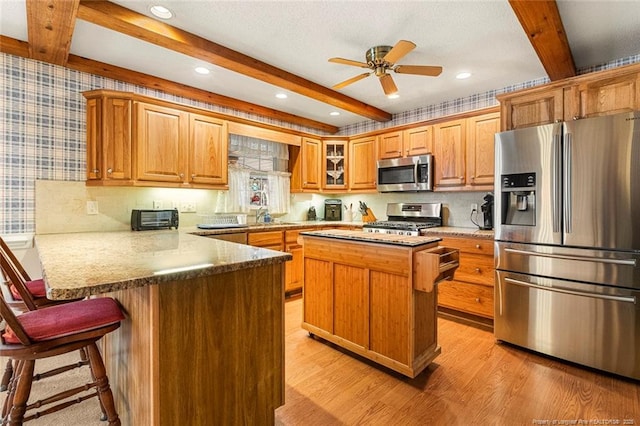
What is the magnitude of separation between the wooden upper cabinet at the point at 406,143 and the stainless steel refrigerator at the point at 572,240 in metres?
1.19

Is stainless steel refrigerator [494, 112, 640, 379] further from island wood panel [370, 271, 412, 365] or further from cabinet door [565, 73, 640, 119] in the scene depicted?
island wood panel [370, 271, 412, 365]

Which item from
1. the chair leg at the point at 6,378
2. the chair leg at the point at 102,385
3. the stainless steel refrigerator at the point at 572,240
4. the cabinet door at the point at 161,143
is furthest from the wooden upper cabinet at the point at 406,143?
the chair leg at the point at 6,378

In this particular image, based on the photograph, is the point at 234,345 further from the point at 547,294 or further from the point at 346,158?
the point at 346,158

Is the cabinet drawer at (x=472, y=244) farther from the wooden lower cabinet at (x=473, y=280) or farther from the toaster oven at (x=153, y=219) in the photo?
the toaster oven at (x=153, y=219)

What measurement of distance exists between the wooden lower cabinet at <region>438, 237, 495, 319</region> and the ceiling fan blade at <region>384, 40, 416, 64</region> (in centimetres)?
184

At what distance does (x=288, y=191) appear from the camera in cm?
459

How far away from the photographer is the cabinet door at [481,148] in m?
3.28

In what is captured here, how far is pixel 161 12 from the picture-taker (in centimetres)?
210

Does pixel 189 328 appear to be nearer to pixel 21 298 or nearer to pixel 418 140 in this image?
pixel 21 298

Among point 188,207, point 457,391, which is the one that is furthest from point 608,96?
point 188,207

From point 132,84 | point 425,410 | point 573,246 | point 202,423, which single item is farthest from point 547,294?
point 132,84

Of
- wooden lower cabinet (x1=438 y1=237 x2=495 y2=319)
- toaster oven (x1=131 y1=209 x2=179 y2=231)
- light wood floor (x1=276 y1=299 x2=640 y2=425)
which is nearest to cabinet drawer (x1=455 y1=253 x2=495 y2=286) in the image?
wooden lower cabinet (x1=438 y1=237 x2=495 y2=319)

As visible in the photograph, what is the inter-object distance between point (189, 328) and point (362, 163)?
3634mm

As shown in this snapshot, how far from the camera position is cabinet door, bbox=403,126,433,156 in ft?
12.4
